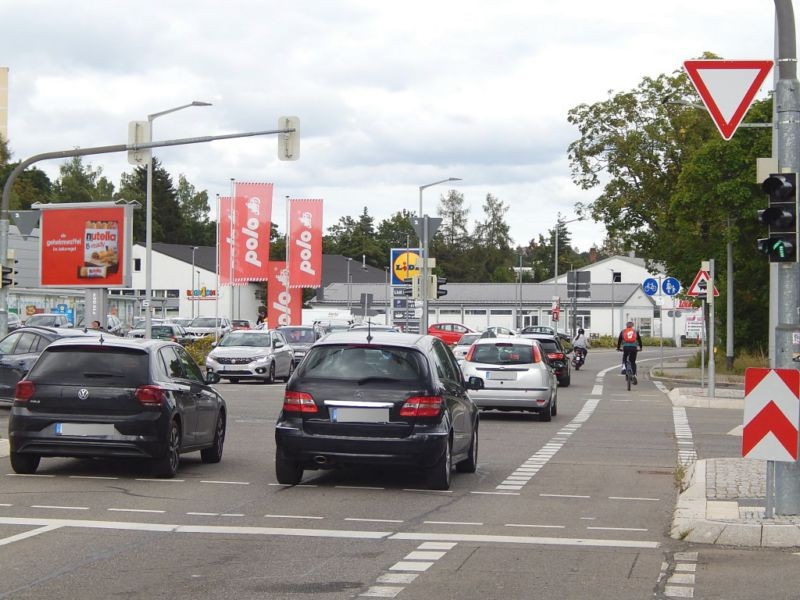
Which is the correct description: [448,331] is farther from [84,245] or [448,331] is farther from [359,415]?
[359,415]

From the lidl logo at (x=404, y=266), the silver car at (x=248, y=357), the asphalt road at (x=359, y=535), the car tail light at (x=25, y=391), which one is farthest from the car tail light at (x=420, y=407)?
the lidl logo at (x=404, y=266)

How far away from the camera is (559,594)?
820 centimetres

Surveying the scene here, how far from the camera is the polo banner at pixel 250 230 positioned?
Answer: 53.1 m

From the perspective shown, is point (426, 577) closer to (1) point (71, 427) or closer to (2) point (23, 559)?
(2) point (23, 559)

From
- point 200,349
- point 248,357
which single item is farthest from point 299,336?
point 248,357

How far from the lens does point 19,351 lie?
2453cm

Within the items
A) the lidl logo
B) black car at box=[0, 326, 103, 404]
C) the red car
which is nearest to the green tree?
the red car

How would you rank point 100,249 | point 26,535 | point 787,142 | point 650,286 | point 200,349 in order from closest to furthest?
point 26,535 → point 787,142 → point 650,286 → point 100,249 → point 200,349

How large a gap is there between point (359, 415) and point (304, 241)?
4278 centimetres

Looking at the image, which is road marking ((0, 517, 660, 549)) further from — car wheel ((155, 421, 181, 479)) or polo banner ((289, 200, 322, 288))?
polo banner ((289, 200, 322, 288))

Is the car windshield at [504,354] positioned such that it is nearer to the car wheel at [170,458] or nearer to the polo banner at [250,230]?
the car wheel at [170,458]

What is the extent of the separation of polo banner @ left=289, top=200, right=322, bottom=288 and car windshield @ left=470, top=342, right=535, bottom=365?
3037 cm

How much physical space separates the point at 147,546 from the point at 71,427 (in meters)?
4.27

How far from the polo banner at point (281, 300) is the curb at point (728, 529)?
45.0 m
